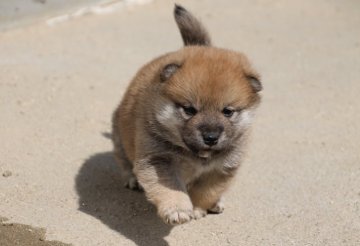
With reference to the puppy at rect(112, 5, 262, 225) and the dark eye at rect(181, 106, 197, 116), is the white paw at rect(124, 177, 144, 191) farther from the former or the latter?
the dark eye at rect(181, 106, 197, 116)

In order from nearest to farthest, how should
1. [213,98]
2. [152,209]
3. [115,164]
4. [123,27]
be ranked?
[213,98]
[152,209]
[115,164]
[123,27]

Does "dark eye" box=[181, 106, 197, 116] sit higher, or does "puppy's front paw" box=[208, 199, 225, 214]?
"dark eye" box=[181, 106, 197, 116]

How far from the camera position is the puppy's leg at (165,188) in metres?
4.08

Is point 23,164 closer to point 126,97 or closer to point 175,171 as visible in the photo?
point 126,97

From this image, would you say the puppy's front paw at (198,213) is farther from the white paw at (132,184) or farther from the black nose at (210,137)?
the black nose at (210,137)

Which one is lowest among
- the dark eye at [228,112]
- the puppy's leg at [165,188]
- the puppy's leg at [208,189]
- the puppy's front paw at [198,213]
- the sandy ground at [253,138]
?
the sandy ground at [253,138]

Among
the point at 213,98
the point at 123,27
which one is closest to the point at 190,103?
the point at 213,98

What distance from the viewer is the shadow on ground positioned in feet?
14.8

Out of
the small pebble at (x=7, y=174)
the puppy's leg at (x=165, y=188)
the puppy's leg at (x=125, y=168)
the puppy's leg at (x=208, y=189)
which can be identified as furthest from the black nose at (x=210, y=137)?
the small pebble at (x=7, y=174)

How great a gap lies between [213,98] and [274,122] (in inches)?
97.0

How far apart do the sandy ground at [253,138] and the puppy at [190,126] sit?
35 cm

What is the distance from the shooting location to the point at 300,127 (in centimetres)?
639

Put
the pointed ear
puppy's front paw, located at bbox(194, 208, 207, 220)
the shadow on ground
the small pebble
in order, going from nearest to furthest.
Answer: the pointed ear
the shadow on ground
puppy's front paw, located at bbox(194, 208, 207, 220)
the small pebble

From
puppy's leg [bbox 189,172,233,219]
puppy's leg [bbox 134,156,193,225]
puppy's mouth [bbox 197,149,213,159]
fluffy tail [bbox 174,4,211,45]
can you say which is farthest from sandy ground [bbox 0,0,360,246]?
fluffy tail [bbox 174,4,211,45]
